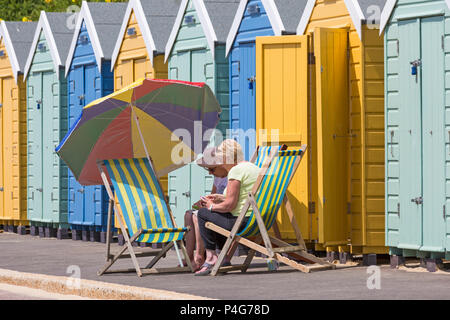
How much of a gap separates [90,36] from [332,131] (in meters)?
5.28

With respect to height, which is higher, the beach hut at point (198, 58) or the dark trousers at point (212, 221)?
the beach hut at point (198, 58)

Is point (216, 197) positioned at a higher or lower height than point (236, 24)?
lower

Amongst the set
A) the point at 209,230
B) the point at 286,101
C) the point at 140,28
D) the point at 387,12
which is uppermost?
the point at 140,28

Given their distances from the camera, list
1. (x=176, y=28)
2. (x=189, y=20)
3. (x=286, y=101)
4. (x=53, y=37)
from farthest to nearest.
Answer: (x=53, y=37)
(x=176, y=28)
(x=189, y=20)
(x=286, y=101)

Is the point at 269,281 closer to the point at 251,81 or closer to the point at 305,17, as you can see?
the point at 305,17

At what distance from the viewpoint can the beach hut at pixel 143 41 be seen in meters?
14.2

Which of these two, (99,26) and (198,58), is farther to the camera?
(99,26)

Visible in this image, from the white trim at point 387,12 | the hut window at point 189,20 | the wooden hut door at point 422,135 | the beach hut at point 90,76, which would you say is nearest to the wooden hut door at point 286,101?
the white trim at point 387,12

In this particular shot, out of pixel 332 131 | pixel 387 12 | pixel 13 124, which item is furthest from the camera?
pixel 13 124

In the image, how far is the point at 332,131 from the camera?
1120 centimetres

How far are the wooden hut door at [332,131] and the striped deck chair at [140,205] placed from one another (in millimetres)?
1741

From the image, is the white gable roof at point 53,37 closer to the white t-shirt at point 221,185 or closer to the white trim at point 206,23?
the white trim at point 206,23

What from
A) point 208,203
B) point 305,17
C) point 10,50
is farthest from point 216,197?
point 10,50
